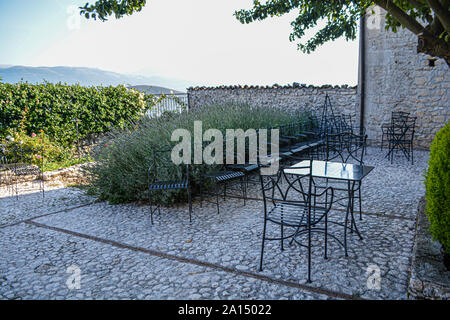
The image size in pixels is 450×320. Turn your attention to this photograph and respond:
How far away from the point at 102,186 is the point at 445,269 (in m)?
4.56

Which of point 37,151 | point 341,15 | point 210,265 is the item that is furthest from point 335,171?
point 37,151

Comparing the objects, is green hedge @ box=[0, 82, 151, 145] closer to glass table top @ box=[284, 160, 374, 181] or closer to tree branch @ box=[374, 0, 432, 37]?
glass table top @ box=[284, 160, 374, 181]

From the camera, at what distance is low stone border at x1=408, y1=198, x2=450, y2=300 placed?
2002 mm

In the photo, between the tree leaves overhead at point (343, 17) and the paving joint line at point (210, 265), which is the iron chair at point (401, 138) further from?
the paving joint line at point (210, 265)

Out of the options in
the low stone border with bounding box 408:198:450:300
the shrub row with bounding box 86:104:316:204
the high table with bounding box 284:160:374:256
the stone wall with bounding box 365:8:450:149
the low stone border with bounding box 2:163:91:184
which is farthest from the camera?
the stone wall with bounding box 365:8:450:149

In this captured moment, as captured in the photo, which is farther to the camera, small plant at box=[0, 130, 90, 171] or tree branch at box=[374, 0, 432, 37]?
small plant at box=[0, 130, 90, 171]

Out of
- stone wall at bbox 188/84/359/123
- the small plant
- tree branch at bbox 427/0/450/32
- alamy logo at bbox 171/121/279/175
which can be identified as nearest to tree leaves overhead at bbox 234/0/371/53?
stone wall at bbox 188/84/359/123

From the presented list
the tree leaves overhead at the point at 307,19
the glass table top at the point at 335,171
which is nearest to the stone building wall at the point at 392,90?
the tree leaves overhead at the point at 307,19

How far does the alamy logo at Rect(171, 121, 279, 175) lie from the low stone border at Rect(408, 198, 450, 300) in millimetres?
2125

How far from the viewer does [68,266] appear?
9.63 feet

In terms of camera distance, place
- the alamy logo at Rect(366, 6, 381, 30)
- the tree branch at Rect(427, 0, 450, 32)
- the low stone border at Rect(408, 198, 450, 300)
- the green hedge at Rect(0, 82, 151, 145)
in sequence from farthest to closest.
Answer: the alamy logo at Rect(366, 6, 381, 30)
the green hedge at Rect(0, 82, 151, 145)
the tree branch at Rect(427, 0, 450, 32)
the low stone border at Rect(408, 198, 450, 300)

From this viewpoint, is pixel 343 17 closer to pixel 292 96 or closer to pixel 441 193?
pixel 292 96

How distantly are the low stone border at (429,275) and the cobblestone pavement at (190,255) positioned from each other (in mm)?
195

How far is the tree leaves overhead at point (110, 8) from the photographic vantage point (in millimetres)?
5789
